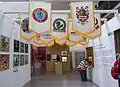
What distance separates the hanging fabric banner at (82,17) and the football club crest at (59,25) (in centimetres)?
137

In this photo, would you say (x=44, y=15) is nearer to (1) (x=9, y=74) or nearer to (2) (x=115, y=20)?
(2) (x=115, y=20)

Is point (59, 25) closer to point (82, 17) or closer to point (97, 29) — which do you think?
point (97, 29)

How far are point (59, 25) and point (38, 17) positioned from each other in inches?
65.2

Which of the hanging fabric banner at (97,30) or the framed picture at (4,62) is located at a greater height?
the hanging fabric banner at (97,30)

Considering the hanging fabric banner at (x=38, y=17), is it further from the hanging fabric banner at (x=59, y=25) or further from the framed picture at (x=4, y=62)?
the framed picture at (x=4, y=62)

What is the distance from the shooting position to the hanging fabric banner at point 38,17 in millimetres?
4562

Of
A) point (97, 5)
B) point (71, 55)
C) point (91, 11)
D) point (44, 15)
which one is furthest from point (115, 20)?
point (71, 55)

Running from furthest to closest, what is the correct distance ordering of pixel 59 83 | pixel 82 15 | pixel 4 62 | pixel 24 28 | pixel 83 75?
pixel 83 75, pixel 59 83, pixel 24 28, pixel 4 62, pixel 82 15

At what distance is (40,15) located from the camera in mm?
4551

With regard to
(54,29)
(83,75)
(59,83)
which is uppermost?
(54,29)

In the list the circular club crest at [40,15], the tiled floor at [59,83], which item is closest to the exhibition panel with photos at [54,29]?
the circular club crest at [40,15]

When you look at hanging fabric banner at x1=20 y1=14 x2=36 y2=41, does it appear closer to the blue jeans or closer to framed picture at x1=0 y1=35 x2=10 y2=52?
framed picture at x1=0 y1=35 x2=10 y2=52

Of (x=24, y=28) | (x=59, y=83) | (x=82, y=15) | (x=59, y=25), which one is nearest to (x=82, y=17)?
(x=82, y=15)

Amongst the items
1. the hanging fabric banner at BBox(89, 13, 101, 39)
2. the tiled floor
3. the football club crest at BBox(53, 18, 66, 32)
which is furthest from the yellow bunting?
the tiled floor
